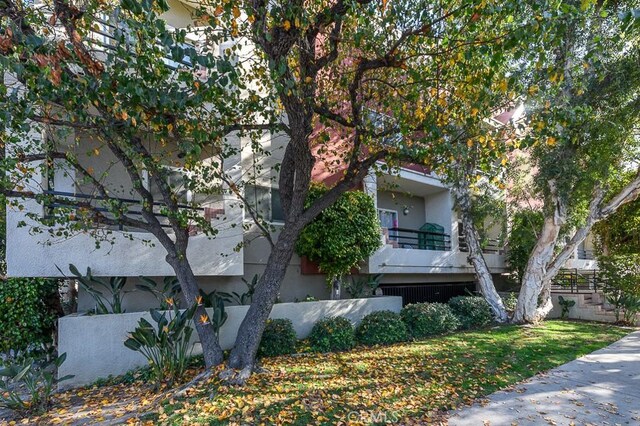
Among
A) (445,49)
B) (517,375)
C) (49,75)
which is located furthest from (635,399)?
(49,75)

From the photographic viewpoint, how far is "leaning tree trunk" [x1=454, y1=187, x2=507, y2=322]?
1397 centimetres

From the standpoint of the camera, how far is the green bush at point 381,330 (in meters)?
10.2

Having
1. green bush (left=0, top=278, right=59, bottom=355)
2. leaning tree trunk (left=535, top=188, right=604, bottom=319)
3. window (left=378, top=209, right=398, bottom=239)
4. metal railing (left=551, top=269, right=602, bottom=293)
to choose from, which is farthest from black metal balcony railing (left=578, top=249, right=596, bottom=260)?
green bush (left=0, top=278, right=59, bottom=355)

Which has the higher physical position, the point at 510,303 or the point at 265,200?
the point at 265,200

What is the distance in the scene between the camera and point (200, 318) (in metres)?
7.06

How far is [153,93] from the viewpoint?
5.50 meters

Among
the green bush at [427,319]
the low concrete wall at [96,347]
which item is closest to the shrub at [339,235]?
the green bush at [427,319]

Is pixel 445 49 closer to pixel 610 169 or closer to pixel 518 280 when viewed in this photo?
pixel 610 169

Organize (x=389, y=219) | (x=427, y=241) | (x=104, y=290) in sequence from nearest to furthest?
(x=104, y=290), (x=389, y=219), (x=427, y=241)

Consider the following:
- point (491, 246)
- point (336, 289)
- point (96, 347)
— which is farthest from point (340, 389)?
point (491, 246)

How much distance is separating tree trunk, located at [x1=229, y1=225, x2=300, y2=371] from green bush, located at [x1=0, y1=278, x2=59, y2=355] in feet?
12.9

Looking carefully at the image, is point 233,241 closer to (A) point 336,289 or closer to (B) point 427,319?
(A) point 336,289

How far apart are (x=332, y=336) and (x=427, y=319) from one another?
10.5 feet

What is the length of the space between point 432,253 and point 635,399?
318 inches
